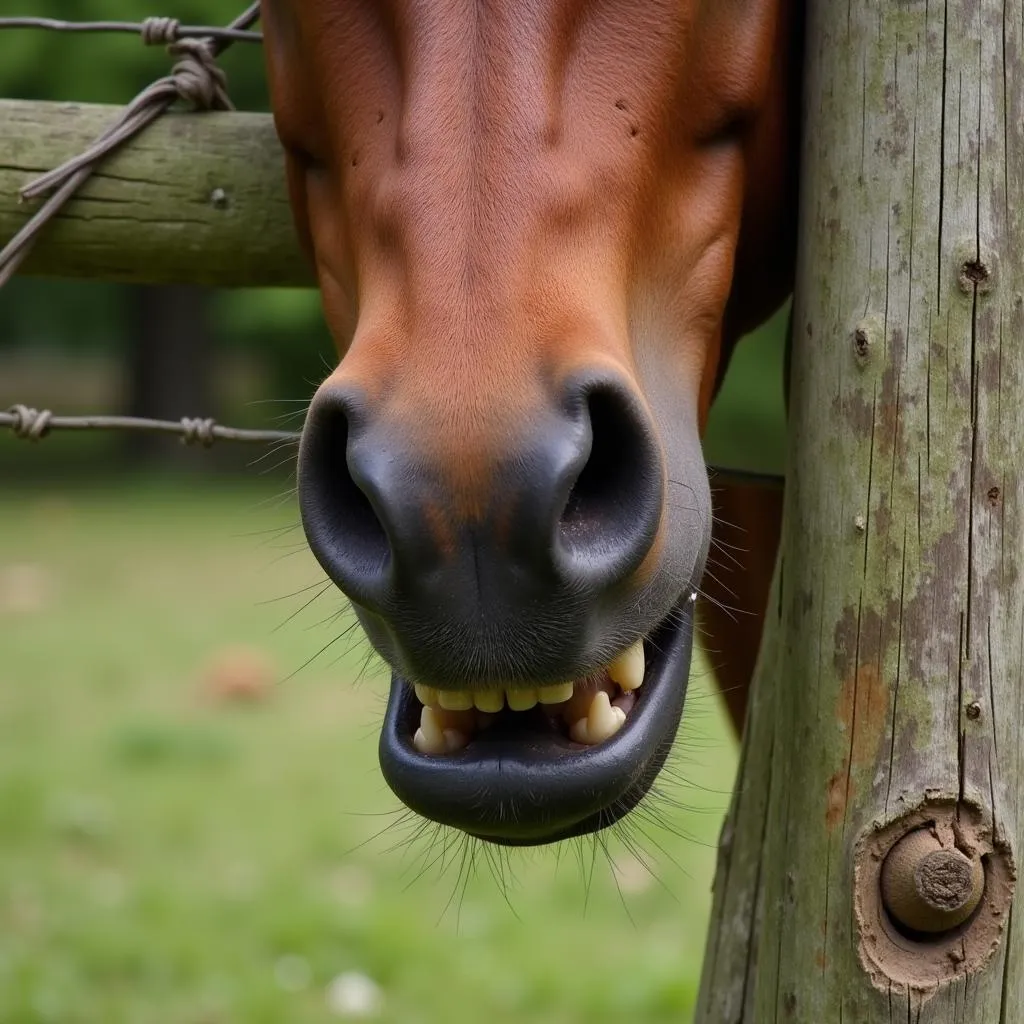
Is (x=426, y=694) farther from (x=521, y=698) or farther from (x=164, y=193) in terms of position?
(x=164, y=193)

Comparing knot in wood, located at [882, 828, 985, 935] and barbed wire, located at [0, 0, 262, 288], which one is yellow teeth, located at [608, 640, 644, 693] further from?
barbed wire, located at [0, 0, 262, 288]

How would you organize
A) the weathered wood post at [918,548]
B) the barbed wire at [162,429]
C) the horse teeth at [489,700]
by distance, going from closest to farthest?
the horse teeth at [489,700] → the weathered wood post at [918,548] → the barbed wire at [162,429]

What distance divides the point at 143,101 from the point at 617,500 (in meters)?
1.11

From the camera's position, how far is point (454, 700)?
4.18 feet

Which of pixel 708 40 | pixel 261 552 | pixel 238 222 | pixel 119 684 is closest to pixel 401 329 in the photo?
pixel 708 40

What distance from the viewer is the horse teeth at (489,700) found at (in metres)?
1.25

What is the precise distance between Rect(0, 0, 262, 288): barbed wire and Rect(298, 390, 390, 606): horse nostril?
83 cm

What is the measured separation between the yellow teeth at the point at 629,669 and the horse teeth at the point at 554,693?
0.06 meters

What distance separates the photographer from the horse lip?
1.23 m

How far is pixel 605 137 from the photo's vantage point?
1377 mm

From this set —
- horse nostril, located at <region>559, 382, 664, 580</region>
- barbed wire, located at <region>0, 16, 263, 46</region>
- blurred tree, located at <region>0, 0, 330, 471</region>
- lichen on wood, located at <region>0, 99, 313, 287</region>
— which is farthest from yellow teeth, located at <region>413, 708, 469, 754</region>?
blurred tree, located at <region>0, 0, 330, 471</region>

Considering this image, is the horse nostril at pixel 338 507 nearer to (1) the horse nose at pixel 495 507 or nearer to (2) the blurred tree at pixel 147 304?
(1) the horse nose at pixel 495 507

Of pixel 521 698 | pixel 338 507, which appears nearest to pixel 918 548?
pixel 521 698

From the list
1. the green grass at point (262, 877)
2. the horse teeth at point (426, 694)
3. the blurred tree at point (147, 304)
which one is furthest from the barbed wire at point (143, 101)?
the blurred tree at point (147, 304)
